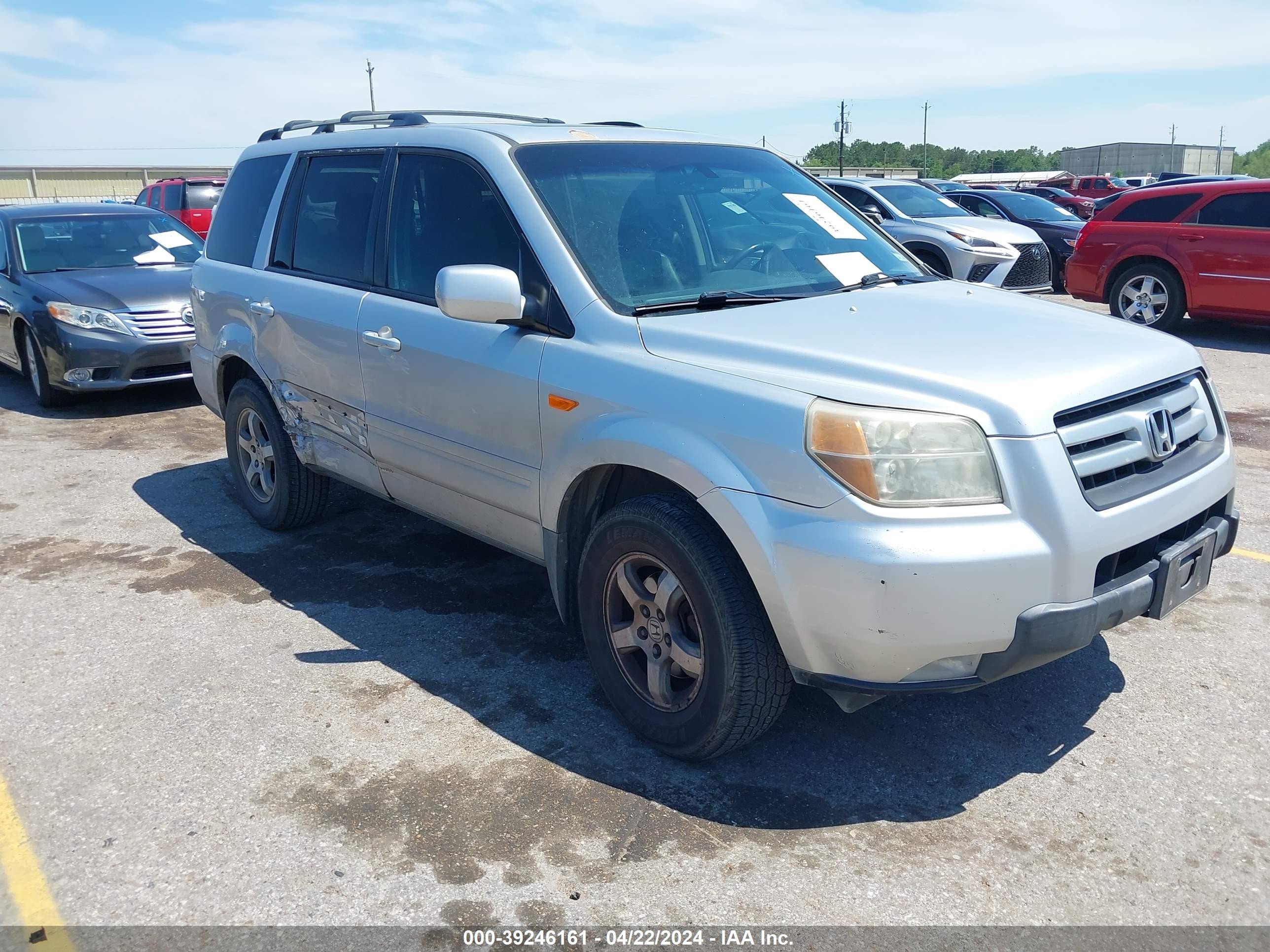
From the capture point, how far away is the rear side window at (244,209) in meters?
5.25

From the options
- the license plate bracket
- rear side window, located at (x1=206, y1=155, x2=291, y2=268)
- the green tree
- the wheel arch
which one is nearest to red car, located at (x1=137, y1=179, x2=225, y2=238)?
rear side window, located at (x1=206, y1=155, x2=291, y2=268)

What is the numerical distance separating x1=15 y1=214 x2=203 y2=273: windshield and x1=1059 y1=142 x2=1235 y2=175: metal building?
3215 inches

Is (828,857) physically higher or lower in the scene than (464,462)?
lower

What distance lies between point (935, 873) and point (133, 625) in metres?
3.33

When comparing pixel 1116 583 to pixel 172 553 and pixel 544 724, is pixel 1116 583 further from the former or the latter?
pixel 172 553

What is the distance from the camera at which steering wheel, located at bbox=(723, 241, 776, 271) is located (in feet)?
12.3

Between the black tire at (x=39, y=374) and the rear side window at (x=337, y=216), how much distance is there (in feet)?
15.7

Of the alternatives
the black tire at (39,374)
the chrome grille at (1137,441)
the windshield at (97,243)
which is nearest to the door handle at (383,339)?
the chrome grille at (1137,441)

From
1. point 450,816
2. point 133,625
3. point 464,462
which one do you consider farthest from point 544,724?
point 133,625

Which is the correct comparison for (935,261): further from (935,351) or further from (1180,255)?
(935,351)

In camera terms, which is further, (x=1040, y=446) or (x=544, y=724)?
(x=544, y=724)

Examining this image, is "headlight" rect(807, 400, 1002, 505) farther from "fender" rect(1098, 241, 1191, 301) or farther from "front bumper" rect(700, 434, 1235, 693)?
"fender" rect(1098, 241, 1191, 301)

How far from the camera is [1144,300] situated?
11297 mm

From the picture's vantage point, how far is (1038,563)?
8.81ft
